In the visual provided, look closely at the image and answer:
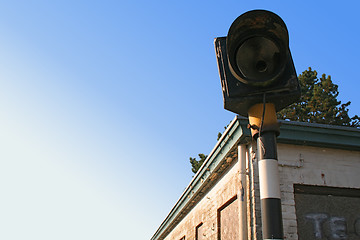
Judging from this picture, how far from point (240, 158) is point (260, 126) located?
14.5ft

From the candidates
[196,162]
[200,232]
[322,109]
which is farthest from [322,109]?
[200,232]

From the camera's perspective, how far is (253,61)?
8.06ft

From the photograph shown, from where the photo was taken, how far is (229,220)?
734 centimetres

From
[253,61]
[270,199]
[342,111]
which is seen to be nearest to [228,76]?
[253,61]

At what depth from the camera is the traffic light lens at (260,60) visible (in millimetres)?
2412

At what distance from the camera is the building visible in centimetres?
620

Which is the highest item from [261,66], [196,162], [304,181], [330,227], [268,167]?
[196,162]

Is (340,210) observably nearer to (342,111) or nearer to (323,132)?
(323,132)

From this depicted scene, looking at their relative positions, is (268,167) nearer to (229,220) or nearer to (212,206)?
(229,220)

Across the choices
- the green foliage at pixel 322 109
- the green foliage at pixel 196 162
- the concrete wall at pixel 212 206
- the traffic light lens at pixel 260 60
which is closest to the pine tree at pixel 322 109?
Result: the green foliage at pixel 322 109

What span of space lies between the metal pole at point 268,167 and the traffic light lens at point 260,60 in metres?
0.21

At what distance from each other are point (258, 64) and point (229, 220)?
5.48 meters

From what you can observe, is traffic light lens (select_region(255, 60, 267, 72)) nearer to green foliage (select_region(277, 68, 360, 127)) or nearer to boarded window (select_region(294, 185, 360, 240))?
boarded window (select_region(294, 185, 360, 240))

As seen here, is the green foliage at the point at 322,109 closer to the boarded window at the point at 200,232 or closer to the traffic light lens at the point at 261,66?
the boarded window at the point at 200,232
